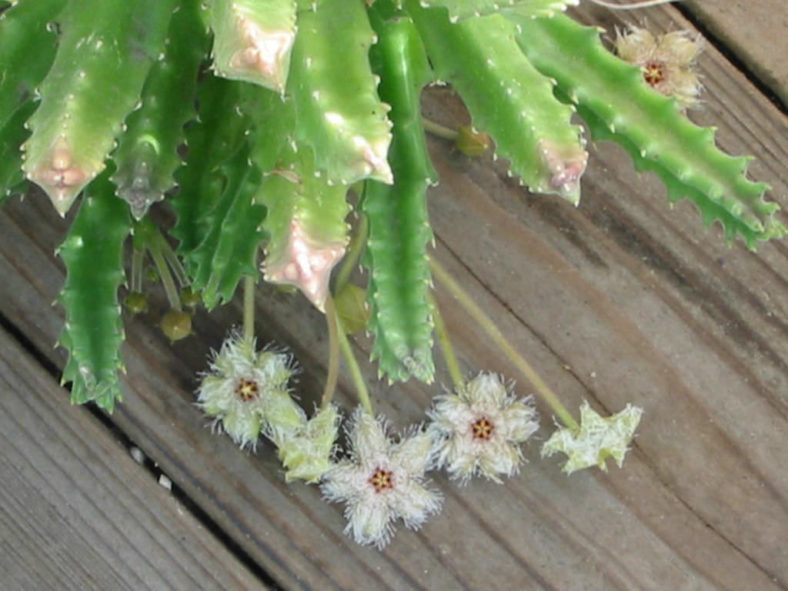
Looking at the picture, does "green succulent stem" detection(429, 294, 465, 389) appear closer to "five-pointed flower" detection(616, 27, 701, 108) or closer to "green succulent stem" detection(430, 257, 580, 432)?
"green succulent stem" detection(430, 257, 580, 432)

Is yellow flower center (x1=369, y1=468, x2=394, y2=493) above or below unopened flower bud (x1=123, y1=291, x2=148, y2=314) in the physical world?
below

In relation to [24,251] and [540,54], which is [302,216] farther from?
[24,251]

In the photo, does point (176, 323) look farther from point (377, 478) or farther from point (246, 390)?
point (377, 478)

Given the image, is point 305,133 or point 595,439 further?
point 595,439

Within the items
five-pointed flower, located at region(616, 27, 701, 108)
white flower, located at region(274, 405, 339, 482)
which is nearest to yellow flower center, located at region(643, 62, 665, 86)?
five-pointed flower, located at region(616, 27, 701, 108)

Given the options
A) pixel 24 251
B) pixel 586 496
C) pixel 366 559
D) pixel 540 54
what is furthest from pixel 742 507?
pixel 24 251

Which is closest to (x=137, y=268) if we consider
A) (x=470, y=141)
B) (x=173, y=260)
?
(x=173, y=260)
